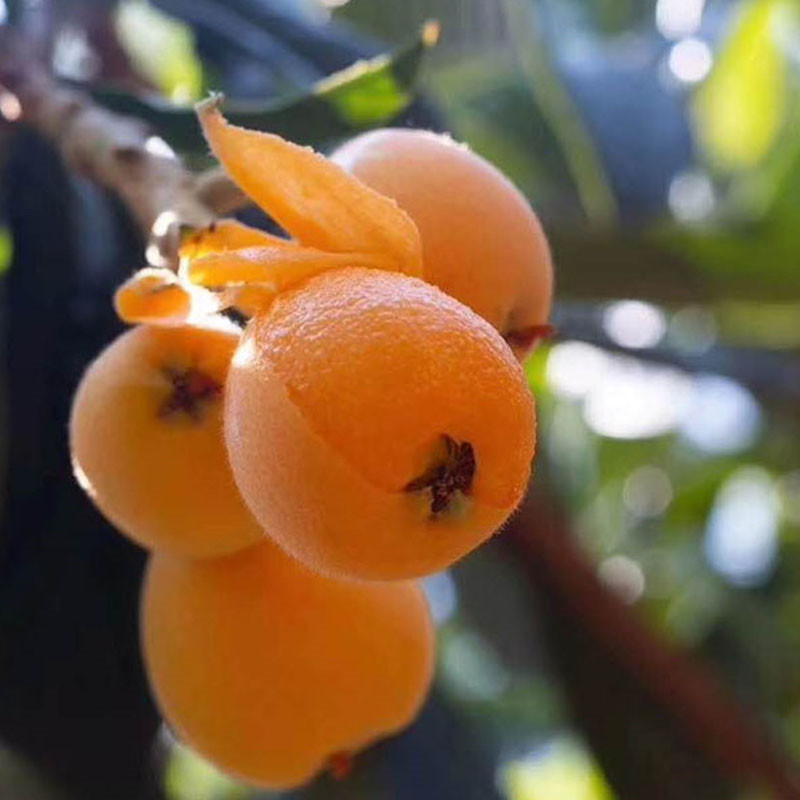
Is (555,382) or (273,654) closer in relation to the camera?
(273,654)

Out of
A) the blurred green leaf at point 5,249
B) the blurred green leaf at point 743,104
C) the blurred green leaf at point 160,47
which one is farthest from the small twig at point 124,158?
the blurred green leaf at point 743,104

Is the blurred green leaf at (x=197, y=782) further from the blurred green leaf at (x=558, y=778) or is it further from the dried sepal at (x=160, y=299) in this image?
the dried sepal at (x=160, y=299)

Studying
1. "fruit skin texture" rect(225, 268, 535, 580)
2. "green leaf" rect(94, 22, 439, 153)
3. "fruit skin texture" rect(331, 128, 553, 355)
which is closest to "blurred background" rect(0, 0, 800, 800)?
"green leaf" rect(94, 22, 439, 153)

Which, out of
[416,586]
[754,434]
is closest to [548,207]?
[754,434]

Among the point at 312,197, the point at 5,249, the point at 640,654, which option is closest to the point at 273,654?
the point at 312,197

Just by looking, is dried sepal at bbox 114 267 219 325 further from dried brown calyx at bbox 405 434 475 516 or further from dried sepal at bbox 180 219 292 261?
dried brown calyx at bbox 405 434 475 516

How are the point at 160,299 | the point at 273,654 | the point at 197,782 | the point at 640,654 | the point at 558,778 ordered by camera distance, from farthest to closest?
the point at 558,778 → the point at 197,782 → the point at 640,654 → the point at 273,654 → the point at 160,299

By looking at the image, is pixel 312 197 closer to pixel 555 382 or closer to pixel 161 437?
pixel 161 437
